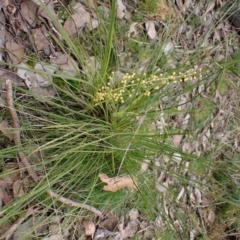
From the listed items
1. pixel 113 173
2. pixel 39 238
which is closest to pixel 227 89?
pixel 113 173

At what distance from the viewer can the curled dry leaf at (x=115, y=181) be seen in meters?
1.22

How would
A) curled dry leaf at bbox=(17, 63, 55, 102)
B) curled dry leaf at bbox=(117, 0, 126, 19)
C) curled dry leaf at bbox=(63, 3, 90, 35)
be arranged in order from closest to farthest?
curled dry leaf at bbox=(17, 63, 55, 102), curled dry leaf at bbox=(63, 3, 90, 35), curled dry leaf at bbox=(117, 0, 126, 19)

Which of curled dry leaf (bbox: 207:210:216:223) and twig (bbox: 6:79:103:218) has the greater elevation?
twig (bbox: 6:79:103:218)

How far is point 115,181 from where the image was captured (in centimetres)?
122

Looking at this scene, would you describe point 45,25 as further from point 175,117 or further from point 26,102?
point 175,117

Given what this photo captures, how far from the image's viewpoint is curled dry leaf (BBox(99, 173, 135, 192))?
1218 mm

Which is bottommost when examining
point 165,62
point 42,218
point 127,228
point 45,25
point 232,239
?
point 232,239

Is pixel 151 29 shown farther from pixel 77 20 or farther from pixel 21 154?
pixel 21 154

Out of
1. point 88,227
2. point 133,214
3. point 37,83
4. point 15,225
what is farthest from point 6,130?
point 133,214

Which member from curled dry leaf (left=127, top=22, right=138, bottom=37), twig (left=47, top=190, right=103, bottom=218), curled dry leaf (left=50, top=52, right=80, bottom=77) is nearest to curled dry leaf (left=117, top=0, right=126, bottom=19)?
curled dry leaf (left=127, top=22, right=138, bottom=37)

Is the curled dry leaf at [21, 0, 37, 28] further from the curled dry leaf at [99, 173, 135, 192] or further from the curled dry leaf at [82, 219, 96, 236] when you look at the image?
the curled dry leaf at [82, 219, 96, 236]

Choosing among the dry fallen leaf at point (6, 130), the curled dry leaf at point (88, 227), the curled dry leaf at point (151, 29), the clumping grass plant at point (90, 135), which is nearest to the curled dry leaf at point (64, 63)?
the clumping grass plant at point (90, 135)

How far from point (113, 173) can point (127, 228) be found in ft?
0.79

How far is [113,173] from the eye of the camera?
127 cm
